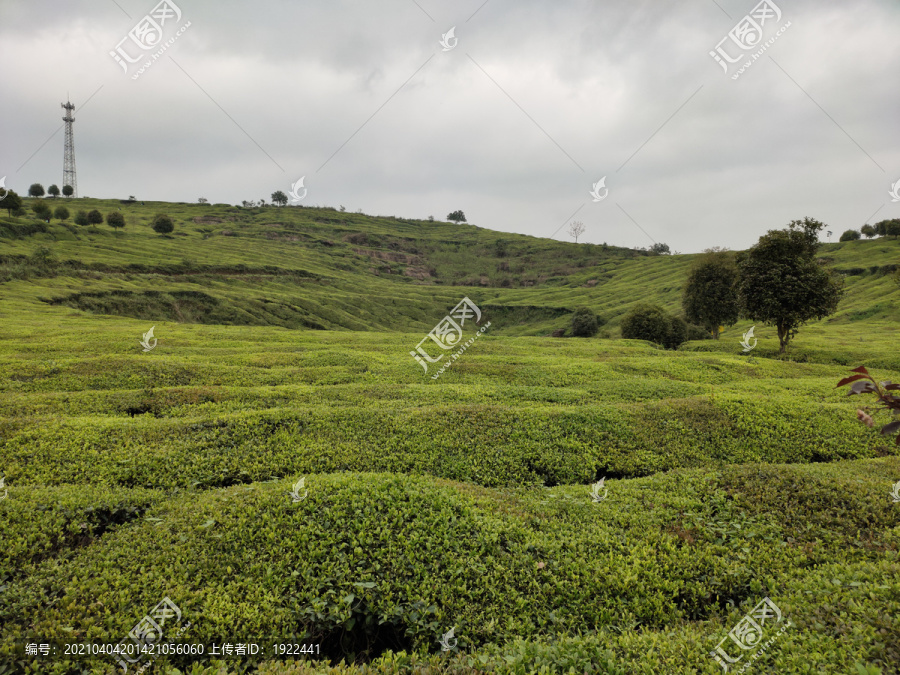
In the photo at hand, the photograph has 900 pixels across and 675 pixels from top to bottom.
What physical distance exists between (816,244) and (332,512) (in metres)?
45.3

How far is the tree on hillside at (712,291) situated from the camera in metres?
57.0

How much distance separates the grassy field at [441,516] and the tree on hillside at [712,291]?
37732 mm

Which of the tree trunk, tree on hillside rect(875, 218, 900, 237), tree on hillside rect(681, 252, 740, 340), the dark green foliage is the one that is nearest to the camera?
the tree trunk

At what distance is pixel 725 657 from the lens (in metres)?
5.87

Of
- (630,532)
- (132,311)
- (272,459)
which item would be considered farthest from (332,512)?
(132,311)

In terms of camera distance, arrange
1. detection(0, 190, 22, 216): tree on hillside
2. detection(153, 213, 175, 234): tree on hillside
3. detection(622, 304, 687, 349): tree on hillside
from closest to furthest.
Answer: detection(622, 304, 687, 349): tree on hillside → detection(0, 190, 22, 216): tree on hillside → detection(153, 213, 175, 234): tree on hillside

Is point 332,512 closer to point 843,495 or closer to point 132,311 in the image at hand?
point 843,495

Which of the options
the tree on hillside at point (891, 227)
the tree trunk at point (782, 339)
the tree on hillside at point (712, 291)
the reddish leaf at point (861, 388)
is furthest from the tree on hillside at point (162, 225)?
the tree on hillside at point (891, 227)
